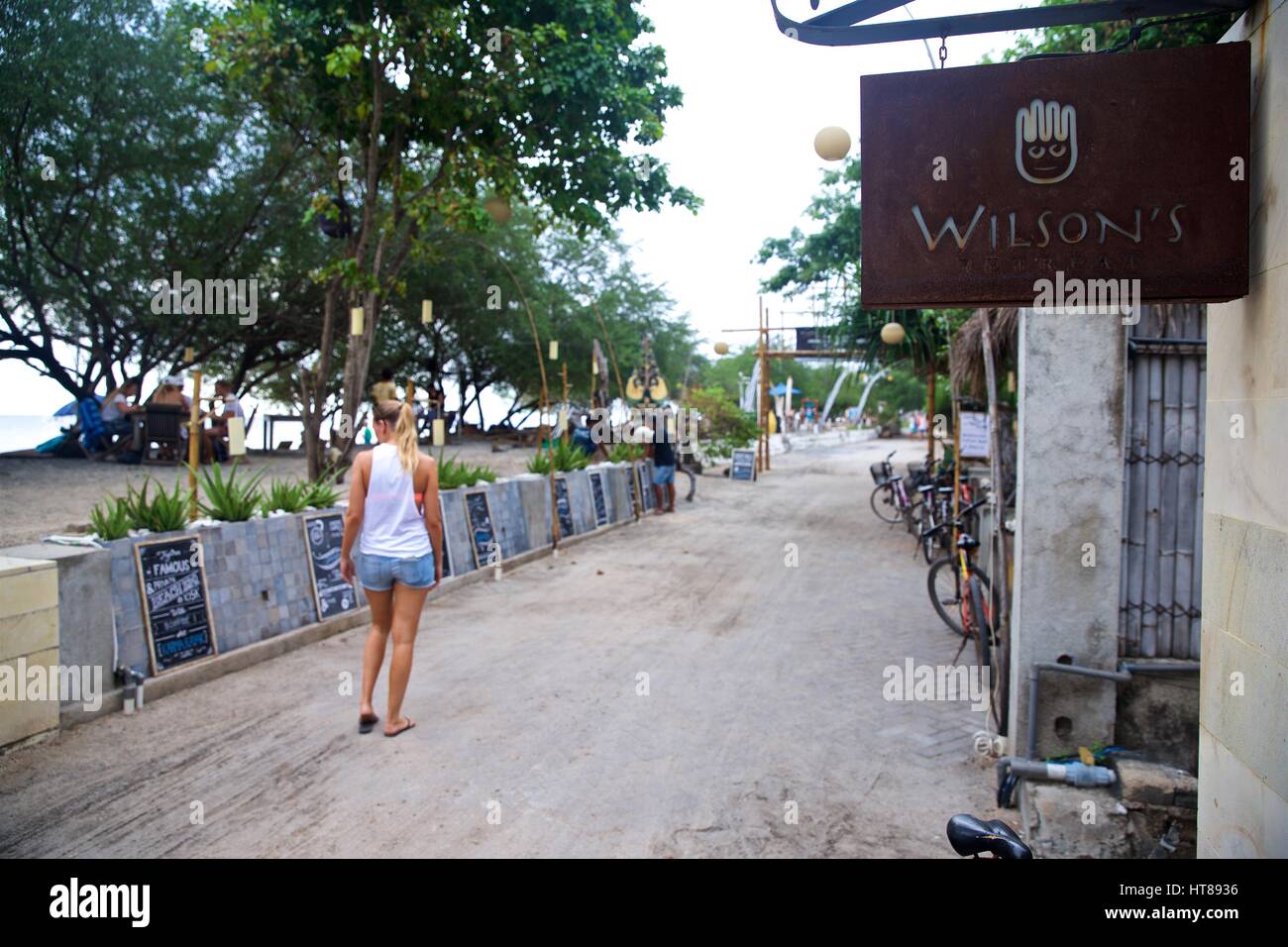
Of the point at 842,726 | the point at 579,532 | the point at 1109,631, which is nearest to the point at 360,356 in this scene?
the point at 579,532

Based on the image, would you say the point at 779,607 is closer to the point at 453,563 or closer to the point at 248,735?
the point at 453,563

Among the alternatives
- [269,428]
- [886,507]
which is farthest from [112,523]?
[269,428]

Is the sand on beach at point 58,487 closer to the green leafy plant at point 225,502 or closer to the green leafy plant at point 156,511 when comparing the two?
the green leafy plant at point 225,502

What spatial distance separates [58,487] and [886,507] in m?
13.7

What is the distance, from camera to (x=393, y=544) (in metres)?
4.76

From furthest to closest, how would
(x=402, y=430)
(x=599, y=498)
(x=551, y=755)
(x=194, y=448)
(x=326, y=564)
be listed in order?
(x=599, y=498)
(x=326, y=564)
(x=194, y=448)
(x=402, y=430)
(x=551, y=755)

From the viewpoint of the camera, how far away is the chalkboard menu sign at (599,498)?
1359 cm

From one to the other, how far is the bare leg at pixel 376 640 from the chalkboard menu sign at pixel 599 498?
8.60 meters

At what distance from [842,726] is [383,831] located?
272 cm

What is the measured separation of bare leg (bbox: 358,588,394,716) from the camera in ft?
15.8

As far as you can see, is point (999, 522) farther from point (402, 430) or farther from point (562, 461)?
point (562, 461)

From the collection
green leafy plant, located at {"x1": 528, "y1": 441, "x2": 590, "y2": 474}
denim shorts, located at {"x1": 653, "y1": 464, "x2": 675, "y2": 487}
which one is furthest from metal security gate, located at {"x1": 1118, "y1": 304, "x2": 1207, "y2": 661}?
denim shorts, located at {"x1": 653, "y1": 464, "x2": 675, "y2": 487}

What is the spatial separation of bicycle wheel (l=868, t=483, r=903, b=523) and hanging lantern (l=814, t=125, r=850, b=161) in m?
7.94

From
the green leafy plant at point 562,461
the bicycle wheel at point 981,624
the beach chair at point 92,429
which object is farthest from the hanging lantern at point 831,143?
the beach chair at point 92,429
